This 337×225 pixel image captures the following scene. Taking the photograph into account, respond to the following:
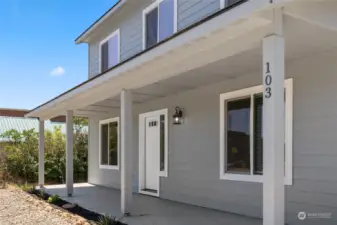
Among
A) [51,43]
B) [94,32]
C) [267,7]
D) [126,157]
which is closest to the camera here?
[267,7]

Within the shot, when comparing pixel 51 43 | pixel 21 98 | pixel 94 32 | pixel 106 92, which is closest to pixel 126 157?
pixel 106 92

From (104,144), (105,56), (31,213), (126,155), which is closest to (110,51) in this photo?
(105,56)

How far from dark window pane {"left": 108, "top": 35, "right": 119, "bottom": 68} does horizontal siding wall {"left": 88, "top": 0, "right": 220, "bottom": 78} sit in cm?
31

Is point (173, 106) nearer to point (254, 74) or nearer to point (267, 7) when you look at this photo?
point (254, 74)

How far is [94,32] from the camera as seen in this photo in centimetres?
1285

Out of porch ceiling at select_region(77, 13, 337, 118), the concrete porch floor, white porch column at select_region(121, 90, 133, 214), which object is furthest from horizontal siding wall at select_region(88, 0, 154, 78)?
the concrete porch floor

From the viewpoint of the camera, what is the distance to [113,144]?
12.5 meters

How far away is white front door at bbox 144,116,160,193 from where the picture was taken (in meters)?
9.94

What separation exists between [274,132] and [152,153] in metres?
6.78

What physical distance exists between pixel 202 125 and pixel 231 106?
1014 millimetres

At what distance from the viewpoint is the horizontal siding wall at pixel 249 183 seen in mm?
5496

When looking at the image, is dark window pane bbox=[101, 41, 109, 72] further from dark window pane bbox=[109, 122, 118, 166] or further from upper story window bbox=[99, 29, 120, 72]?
dark window pane bbox=[109, 122, 118, 166]

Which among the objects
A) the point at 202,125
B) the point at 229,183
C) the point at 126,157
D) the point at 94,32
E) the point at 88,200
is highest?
the point at 94,32

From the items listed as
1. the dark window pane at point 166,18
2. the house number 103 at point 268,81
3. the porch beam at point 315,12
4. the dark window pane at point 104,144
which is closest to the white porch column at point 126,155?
the dark window pane at point 166,18
